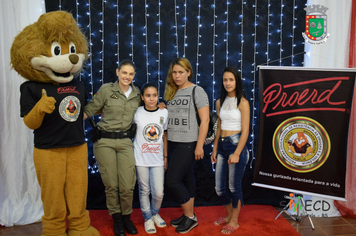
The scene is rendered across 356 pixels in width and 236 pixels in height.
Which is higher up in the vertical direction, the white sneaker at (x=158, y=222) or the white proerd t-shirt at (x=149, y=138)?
the white proerd t-shirt at (x=149, y=138)

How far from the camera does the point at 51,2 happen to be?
2.83 m


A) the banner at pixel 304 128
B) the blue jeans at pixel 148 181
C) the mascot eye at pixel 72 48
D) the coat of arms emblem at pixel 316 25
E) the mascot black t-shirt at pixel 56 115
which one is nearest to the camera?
the mascot black t-shirt at pixel 56 115

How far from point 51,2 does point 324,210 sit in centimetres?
348

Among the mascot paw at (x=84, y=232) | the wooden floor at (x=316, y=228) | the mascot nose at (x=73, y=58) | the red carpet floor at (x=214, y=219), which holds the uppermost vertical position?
the mascot nose at (x=73, y=58)

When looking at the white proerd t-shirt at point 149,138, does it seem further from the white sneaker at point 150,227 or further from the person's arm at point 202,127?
the white sneaker at point 150,227

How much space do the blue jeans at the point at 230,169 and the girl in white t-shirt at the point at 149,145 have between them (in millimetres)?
505

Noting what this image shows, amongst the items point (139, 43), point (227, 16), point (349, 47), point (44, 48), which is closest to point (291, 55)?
point (349, 47)

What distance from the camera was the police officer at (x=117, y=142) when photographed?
2.32 metres

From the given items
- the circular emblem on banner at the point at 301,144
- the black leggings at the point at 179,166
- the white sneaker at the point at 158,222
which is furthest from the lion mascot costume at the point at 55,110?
the circular emblem on banner at the point at 301,144

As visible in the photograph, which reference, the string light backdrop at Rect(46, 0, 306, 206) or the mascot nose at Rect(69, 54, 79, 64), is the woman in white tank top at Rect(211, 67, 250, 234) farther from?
the mascot nose at Rect(69, 54, 79, 64)

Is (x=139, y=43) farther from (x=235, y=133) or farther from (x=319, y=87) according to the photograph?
(x=319, y=87)

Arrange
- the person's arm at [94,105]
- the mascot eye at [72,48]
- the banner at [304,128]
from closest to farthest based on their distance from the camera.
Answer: the mascot eye at [72,48] < the person's arm at [94,105] < the banner at [304,128]

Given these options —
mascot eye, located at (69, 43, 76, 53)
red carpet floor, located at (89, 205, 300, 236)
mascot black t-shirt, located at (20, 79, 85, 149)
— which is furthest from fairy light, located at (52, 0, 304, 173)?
mascot black t-shirt, located at (20, 79, 85, 149)

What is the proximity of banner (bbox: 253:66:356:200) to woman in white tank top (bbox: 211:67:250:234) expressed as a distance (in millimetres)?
426
